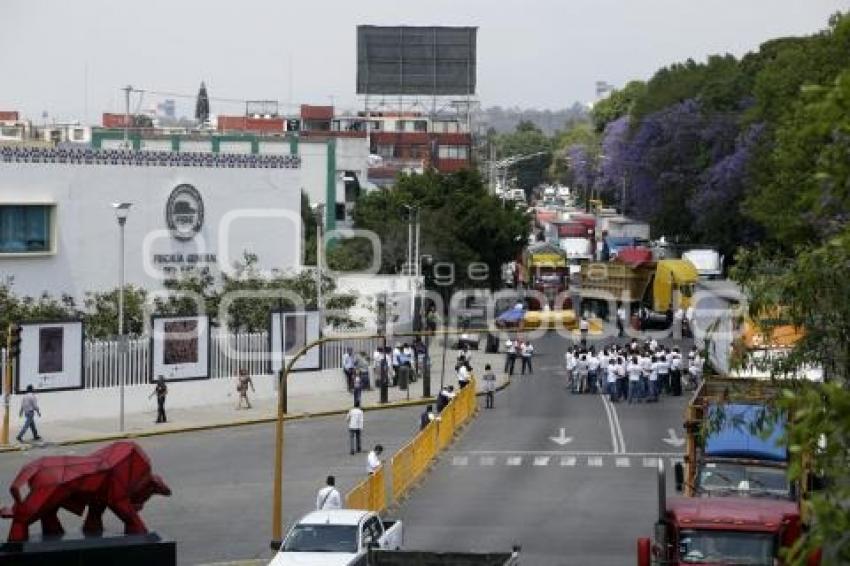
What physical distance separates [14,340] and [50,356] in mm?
2988

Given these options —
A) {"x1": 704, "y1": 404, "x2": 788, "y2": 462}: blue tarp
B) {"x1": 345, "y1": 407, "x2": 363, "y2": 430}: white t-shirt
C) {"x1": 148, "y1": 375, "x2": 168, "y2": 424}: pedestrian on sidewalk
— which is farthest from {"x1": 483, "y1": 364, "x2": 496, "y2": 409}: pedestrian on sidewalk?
{"x1": 704, "y1": 404, "x2": 788, "y2": 462}: blue tarp

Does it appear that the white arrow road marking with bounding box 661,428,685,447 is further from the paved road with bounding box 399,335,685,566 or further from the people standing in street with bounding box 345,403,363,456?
the people standing in street with bounding box 345,403,363,456

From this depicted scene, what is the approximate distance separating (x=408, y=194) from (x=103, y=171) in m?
31.4

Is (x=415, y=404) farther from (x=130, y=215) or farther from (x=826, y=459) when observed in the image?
(x=826, y=459)

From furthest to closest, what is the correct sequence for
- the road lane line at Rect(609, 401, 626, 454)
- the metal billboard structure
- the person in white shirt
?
the metal billboard structure, the person in white shirt, the road lane line at Rect(609, 401, 626, 454)

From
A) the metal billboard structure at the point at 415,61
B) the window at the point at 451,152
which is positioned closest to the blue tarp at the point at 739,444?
the metal billboard structure at the point at 415,61

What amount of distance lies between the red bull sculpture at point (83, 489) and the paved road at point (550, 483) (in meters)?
5.32

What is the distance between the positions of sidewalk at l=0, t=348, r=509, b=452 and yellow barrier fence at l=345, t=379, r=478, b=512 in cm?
395

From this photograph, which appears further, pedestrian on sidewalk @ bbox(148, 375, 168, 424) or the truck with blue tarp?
pedestrian on sidewalk @ bbox(148, 375, 168, 424)

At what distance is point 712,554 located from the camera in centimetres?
2473

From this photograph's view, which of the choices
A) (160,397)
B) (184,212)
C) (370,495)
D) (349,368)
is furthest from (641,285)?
(370,495)

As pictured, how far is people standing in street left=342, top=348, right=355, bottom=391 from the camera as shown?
56.7m

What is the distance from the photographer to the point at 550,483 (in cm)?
3978

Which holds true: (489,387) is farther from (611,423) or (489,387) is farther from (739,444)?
(739,444)
